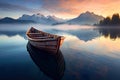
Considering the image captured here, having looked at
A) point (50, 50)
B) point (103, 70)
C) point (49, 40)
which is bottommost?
point (103, 70)

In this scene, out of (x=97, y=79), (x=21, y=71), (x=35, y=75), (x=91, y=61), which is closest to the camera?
(x=97, y=79)

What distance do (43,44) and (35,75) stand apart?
648 centimetres

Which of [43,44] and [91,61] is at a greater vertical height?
[43,44]

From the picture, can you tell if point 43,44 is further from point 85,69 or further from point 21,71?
point 85,69

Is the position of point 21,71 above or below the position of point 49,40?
below

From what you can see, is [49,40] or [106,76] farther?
[49,40]

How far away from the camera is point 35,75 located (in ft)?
45.2

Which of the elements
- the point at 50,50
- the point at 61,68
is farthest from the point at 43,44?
the point at 61,68

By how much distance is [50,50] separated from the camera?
1931 centimetres

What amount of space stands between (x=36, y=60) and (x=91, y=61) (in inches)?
271

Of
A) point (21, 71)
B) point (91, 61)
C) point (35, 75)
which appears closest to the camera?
point (35, 75)

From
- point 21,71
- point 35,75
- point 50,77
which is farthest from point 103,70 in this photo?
point 21,71

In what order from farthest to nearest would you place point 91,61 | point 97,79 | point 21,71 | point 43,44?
point 43,44 < point 91,61 < point 21,71 < point 97,79

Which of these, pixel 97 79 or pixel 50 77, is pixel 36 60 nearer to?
pixel 50 77
